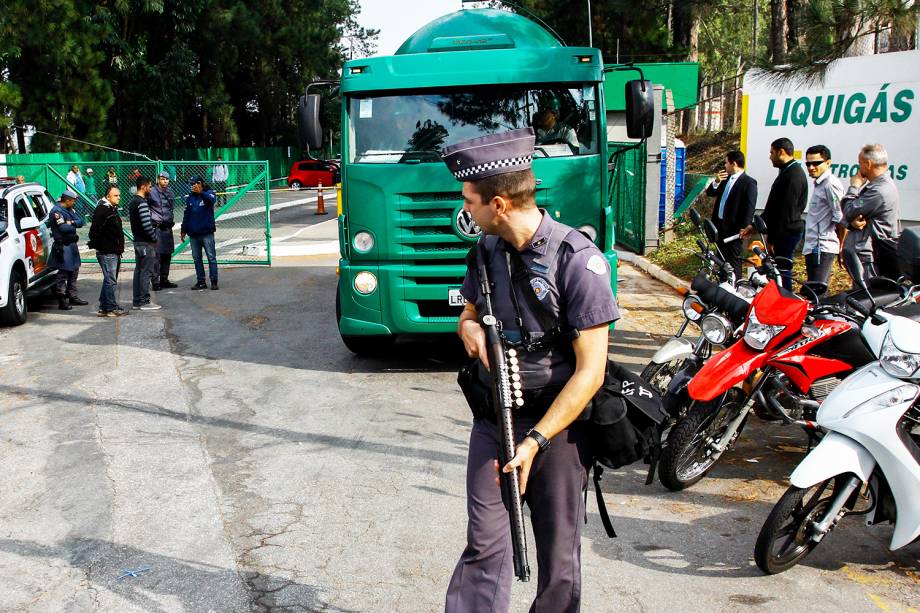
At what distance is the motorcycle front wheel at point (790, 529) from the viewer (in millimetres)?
4172

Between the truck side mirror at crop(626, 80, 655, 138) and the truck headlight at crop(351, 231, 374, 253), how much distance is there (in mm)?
2442

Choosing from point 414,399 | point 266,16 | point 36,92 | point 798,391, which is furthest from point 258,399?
point 266,16

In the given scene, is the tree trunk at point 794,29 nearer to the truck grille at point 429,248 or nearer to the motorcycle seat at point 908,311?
the truck grille at point 429,248

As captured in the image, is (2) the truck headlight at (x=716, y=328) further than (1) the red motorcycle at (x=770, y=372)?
Yes

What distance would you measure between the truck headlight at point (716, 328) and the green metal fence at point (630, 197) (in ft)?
36.3

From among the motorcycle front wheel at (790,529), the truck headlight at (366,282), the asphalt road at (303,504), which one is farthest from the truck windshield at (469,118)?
the motorcycle front wheel at (790,529)

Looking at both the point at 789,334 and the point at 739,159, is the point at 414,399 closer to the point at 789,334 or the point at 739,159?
the point at 789,334

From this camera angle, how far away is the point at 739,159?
33.0 feet

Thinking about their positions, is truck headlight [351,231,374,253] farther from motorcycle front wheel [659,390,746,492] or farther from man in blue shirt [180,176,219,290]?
man in blue shirt [180,176,219,290]

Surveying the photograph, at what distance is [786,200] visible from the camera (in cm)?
850

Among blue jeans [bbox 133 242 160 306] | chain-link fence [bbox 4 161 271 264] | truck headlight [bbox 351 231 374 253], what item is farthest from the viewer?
chain-link fence [bbox 4 161 271 264]

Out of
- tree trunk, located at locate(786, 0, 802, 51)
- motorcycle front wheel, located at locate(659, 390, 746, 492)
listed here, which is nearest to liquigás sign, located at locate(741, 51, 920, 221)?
tree trunk, located at locate(786, 0, 802, 51)

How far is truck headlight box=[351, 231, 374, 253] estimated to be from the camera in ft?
26.6

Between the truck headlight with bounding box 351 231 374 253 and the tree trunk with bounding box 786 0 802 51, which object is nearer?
the tree trunk with bounding box 786 0 802 51
